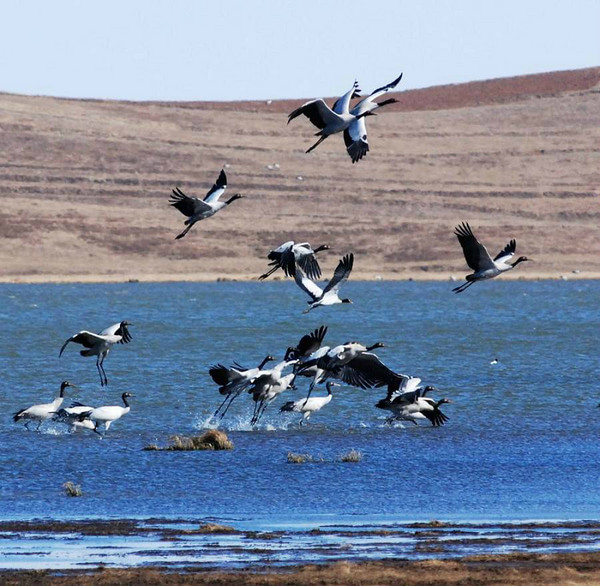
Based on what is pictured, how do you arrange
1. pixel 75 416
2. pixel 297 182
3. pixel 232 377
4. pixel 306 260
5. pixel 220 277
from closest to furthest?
1. pixel 306 260
2. pixel 232 377
3. pixel 75 416
4. pixel 220 277
5. pixel 297 182

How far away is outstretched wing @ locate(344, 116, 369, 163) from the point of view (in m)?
15.0

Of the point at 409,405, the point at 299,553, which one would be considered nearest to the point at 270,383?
the point at 409,405

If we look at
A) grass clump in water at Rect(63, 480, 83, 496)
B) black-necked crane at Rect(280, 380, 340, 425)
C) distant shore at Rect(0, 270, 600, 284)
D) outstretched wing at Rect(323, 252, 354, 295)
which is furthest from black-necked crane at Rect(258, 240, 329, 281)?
distant shore at Rect(0, 270, 600, 284)

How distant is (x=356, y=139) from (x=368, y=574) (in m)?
5.51

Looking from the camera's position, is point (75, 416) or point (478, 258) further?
point (75, 416)

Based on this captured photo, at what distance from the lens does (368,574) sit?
11180 millimetres

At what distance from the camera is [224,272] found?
2795 inches

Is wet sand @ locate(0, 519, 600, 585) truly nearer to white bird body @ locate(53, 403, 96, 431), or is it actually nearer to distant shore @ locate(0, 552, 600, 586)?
distant shore @ locate(0, 552, 600, 586)

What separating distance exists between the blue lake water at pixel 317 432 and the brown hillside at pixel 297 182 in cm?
2488

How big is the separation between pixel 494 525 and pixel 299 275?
4.07 m

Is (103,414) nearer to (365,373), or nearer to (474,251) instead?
(365,373)

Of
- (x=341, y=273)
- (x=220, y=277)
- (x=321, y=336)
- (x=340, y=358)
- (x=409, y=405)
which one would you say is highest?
(x=341, y=273)

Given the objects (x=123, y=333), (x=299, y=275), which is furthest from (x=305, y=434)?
(x=299, y=275)

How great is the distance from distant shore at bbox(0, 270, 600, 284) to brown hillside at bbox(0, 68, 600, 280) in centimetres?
20
